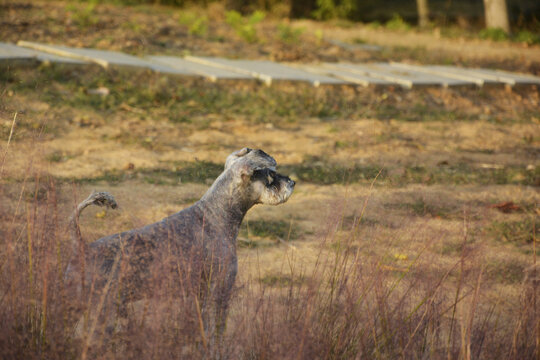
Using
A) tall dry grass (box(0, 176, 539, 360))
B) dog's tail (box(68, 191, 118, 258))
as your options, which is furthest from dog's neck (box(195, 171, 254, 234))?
dog's tail (box(68, 191, 118, 258))

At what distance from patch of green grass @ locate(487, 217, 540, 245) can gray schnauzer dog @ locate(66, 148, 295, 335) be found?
9.21ft

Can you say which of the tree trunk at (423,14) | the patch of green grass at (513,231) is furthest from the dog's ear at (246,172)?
the tree trunk at (423,14)

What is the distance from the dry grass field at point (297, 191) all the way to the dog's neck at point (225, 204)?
0.28m

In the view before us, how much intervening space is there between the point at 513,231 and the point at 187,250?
3391 mm

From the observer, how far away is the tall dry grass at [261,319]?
2229 millimetres

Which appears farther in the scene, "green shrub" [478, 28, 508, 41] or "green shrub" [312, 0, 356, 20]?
"green shrub" [312, 0, 356, 20]

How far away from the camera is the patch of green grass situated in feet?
16.3

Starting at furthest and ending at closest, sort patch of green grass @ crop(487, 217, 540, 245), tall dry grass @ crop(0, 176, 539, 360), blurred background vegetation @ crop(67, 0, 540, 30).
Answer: blurred background vegetation @ crop(67, 0, 540, 30) → patch of green grass @ crop(487, 217, 540, 245) → tall dry grass @ crop(0, 176, 539, 360)

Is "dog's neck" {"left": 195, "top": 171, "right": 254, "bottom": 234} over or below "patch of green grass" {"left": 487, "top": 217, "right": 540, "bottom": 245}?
over

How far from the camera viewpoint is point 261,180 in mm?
2959

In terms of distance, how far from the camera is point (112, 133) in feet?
22.4

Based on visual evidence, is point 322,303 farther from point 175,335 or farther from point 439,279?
point 175,335

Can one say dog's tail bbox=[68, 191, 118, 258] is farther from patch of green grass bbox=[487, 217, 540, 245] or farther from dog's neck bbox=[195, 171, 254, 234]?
patch of green grass bbox=[487, 217, 540, 245]

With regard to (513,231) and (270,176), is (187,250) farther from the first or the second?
(513,231)
